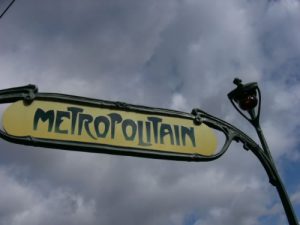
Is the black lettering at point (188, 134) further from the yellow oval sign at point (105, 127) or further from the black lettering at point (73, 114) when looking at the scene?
the black lettering at point (73, 114)

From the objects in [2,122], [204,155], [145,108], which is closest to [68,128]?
[2,122]

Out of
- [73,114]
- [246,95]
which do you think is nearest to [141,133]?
[73,114]

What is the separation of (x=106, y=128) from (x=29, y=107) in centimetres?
68

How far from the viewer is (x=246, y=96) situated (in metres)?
4.76

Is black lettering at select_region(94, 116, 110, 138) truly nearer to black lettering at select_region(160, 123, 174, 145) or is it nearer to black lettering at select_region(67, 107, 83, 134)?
black lettering at select_region(67, 107, 83, 134)

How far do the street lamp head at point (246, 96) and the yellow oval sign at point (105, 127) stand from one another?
0.85 m

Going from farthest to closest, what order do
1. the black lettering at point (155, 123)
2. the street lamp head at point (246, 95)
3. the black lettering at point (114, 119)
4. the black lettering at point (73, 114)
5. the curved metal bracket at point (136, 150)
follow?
1. the street lamp head at point (246, 95)
2. the black lettering at point (155, 123)
3. the black lettering at point (114, 119)
4. the black lettering at point (73, 114)
5. the curved metal bracket at point (136, 150)

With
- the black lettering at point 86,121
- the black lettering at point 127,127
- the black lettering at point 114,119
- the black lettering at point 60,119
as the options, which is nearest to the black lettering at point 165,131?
the black lettering at point 127,127

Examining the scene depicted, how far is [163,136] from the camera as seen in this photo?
12.7 ft

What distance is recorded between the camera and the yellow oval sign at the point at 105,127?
341 cm

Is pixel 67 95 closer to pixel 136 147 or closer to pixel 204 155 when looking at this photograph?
pixel 136 147

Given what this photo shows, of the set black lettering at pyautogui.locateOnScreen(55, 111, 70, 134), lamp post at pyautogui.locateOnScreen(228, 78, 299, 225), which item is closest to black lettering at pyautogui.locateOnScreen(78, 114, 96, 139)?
black lettering at pyautogui.locateOnScreen(55, 111, 70, 134)

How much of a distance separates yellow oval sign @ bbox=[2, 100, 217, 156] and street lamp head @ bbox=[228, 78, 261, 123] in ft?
2.79

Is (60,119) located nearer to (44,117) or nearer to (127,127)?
(44,117)
